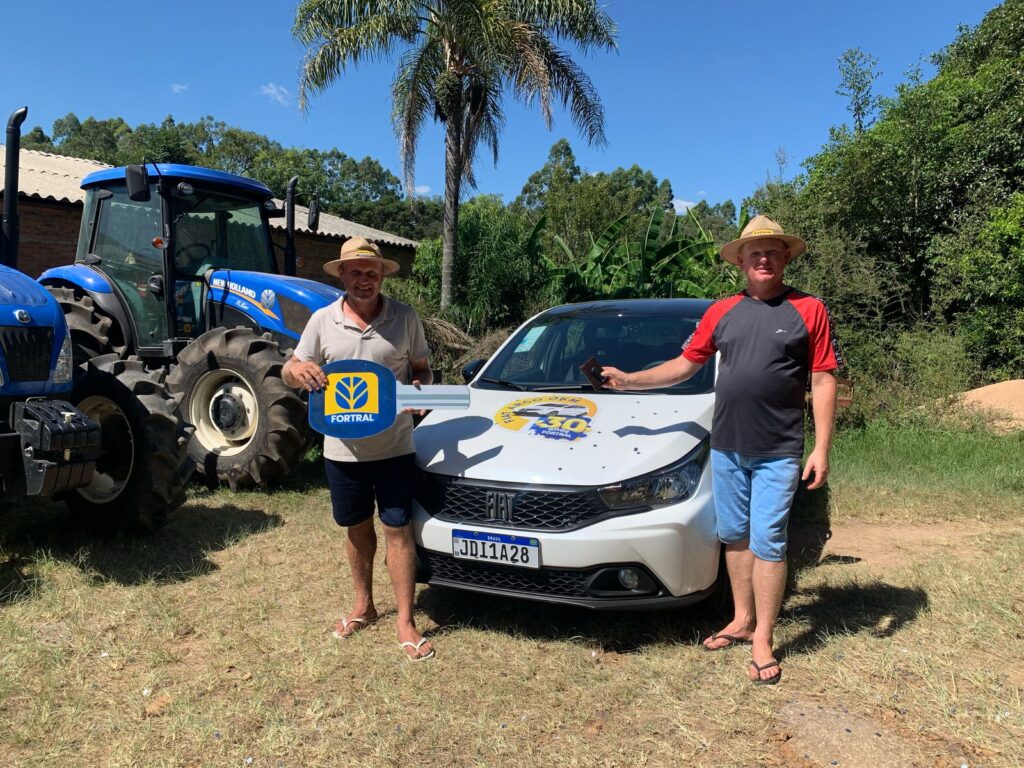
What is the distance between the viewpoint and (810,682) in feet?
10.4

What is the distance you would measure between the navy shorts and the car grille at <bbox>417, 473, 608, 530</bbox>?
17cm

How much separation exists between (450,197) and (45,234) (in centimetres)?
799

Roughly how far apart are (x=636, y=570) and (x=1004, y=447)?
6.65 metres

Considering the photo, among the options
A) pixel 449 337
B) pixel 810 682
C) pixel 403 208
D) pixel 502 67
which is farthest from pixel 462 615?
pixel 403 208

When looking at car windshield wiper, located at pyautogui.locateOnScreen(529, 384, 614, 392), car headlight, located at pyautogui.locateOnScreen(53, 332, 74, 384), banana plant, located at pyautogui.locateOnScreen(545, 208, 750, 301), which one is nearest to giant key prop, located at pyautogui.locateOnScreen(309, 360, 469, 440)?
car windshield wiper, located at pyautogui.locateOnScreen(529, 384, 614, 392)

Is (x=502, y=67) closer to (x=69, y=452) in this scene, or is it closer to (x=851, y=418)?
(x=851, y=418)

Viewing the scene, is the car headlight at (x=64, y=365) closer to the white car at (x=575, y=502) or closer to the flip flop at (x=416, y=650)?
the white car at (x=575, y=502)

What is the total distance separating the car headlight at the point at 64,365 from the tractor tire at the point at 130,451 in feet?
1.17

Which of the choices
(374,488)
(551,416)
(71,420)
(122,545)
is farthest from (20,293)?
(551,416)

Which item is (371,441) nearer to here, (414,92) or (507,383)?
(507,383)

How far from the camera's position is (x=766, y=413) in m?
3.16

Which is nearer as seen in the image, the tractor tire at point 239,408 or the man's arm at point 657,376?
the man's arm at point 657,376

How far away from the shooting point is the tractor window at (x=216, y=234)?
259 inches

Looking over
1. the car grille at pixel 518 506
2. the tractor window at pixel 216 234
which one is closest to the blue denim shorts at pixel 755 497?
the car grille at pixel 518 506
